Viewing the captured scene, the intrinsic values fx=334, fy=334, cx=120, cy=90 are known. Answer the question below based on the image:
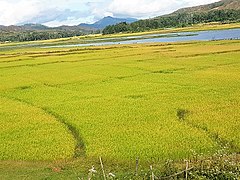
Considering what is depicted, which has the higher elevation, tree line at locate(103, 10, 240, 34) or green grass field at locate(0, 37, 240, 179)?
tree line at locate(103, 10, 240, 34)

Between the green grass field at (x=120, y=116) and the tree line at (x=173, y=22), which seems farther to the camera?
the tree line at (x=173, y=22)

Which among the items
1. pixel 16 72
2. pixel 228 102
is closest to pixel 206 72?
pixel 228 102

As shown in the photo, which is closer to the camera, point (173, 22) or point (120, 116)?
point (120, 116)

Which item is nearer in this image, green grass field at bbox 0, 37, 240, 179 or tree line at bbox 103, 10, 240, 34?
green grass field at bbox 0, 37, 240, 179

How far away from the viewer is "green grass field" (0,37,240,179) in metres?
10.9

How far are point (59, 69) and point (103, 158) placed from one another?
22855 millimetres

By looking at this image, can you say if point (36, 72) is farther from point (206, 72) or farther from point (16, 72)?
point (206, 72)

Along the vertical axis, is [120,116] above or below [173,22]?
below

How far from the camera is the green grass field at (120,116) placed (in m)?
10.9

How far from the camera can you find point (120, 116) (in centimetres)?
1462

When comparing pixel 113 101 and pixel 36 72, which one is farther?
pixel 36 72

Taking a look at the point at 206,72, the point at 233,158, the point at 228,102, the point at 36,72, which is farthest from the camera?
the point at 36,72

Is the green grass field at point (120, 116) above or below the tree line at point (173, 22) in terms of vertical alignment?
below

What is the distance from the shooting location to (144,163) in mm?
9930
